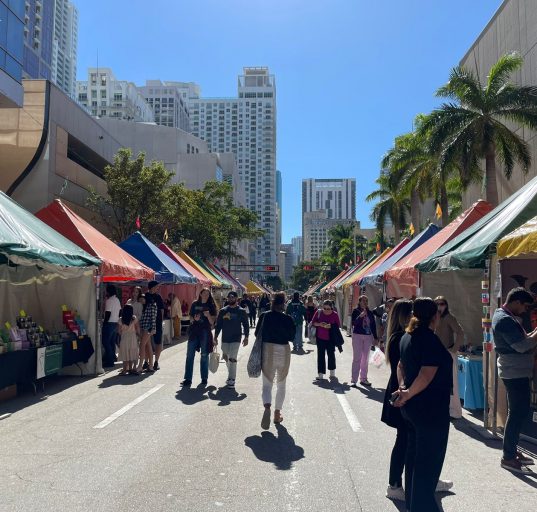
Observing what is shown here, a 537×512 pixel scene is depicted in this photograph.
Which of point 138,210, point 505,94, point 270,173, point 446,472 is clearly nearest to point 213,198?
point 138,210

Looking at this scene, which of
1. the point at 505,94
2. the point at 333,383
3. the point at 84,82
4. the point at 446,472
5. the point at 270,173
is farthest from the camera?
the point at 270,173

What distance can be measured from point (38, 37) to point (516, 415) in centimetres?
13946

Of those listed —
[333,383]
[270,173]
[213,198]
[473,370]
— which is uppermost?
[270,173]

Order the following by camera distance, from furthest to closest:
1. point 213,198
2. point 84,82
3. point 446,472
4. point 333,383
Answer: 1. point 84,82
2. point 213,198
3. point 333,383
4. point 446,472

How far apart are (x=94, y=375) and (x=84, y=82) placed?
159162 mm

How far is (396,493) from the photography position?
15.5ft

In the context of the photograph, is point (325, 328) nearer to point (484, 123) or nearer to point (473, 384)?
point (473, 384)

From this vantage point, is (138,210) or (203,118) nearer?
(138,210)

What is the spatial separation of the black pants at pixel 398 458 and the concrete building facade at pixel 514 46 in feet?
87.8

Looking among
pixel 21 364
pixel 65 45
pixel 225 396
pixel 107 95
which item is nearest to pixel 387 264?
pixel 225 396

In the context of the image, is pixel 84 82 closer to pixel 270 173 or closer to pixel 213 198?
pixel 270 173

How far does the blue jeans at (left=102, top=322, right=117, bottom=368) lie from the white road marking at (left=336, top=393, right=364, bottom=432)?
21.1 ft

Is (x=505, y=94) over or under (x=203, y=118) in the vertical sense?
under

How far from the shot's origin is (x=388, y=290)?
20938 mm
